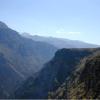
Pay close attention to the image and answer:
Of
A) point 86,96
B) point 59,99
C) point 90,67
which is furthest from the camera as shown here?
point 59,99

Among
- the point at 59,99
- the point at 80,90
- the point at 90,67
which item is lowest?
the point at 59,99

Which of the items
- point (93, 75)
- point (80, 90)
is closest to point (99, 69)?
point (93, 75)

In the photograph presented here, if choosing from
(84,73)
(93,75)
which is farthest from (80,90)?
(84,73)

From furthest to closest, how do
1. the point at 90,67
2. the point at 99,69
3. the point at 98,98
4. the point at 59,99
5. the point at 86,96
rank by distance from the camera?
1. the point at 59,99
2. the point at 90,67
3. the point at 99,69
4. the point at 86,96
5. the point at 98,98

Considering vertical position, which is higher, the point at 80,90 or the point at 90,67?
the point at 90,67

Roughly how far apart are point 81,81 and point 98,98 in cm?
4097

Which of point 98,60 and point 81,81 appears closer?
point 98,60

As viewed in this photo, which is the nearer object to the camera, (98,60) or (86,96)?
(86,96)

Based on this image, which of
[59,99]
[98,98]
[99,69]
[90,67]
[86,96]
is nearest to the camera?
[98,98]

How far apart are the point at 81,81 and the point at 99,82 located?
25.2m

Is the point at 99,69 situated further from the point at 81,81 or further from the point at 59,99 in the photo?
the point at 59,99

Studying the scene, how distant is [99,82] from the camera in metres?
113

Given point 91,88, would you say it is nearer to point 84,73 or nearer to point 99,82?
point 99,82

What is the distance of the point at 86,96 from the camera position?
11025 cm
